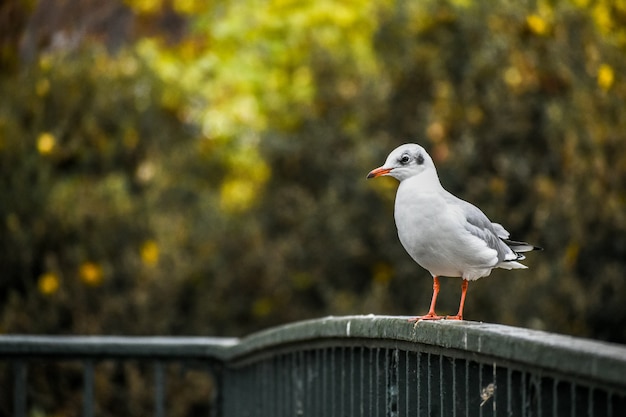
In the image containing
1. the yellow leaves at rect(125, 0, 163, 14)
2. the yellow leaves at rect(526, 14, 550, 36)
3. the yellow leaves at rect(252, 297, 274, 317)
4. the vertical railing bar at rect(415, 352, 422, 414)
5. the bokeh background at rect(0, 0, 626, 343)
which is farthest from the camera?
the yellow leaves at rect(125, 0, 163, 14)

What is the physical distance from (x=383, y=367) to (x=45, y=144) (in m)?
6.69

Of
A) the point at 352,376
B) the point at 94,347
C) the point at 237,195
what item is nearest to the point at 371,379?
the point at 352,376

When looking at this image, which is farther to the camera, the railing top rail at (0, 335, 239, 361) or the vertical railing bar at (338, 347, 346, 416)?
the railing top rail at (0, 335, 239, 361)

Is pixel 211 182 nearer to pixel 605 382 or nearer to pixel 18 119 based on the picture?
pixel 18 119

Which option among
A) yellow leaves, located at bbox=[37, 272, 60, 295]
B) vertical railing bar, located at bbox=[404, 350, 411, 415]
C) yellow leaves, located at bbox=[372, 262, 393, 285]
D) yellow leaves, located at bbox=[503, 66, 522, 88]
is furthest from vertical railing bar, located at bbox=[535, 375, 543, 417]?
yellow leaves, located at bbox=[372, 262, 393, 285]

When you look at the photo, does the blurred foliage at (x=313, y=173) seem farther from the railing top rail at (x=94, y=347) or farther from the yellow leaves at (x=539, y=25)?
the railing top rail at (x=94, y=347)

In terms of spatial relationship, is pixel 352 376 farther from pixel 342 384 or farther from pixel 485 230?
pixel 485 230

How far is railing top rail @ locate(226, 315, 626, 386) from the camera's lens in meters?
1.70

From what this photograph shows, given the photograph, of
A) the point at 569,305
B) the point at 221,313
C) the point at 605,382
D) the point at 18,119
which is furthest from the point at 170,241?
the point at 605,382

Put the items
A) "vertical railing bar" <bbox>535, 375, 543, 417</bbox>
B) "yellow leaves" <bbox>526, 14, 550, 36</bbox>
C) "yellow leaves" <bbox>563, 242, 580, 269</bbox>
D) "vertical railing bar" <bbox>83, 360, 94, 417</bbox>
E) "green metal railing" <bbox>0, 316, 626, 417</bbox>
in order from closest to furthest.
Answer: "green metal railing" <bbox>0, 316, 626, 417</bbox>, "vertical railing bar" <bbox>535, 375, 543, 417</bbox>, "vertical railing bar" <bbox>83, 360, 94, 417</bbox>, "yellow leaves" <bbox>563, 242, 580, 269</bbox>, "yellow leaves" <bbox>526, 14, 550, 36</bbox>

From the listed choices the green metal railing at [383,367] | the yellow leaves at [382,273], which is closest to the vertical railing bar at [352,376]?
the green metal railing at [383,367]

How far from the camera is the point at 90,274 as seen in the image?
851 cm

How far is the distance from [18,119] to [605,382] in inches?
323

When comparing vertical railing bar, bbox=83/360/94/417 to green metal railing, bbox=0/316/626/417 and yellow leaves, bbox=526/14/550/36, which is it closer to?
green metal railing, bbox=0/316/626/417
